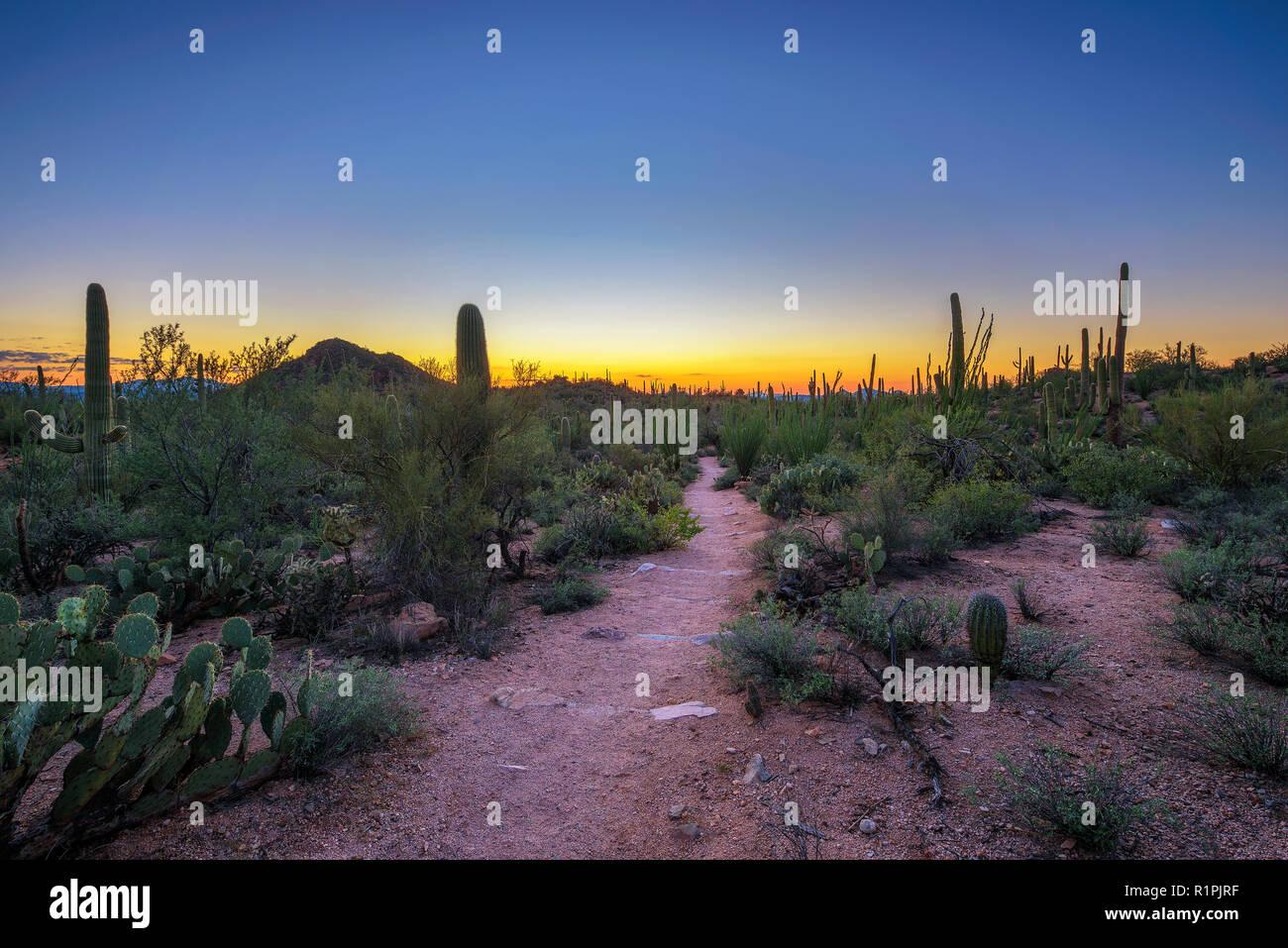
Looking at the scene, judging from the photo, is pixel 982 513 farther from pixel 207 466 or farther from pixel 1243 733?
pixel 207 466

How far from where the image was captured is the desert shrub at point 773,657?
4.23 meters

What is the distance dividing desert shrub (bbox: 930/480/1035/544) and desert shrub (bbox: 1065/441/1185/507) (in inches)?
102

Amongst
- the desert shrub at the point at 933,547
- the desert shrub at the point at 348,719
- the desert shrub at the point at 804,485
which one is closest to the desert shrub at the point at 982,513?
the desert shrub at the point at 933,547

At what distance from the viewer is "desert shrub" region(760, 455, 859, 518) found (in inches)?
400

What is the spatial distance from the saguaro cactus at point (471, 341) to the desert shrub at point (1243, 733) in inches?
296

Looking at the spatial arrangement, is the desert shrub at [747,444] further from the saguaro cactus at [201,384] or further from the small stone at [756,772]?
the small stone at [756,772]

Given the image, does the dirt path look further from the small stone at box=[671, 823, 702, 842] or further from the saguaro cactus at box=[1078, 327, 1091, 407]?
the saguaro cactus at box=[1078, 327, 1091, 407]

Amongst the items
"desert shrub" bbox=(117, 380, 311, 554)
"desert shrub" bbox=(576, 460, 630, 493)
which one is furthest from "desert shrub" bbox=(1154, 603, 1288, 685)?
"desert shrub" bbox=(576, 460, 630, 493)

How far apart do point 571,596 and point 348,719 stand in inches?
133

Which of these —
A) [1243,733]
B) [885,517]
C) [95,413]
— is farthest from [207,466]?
[1243,733]

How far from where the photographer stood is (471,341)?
8.62 metres

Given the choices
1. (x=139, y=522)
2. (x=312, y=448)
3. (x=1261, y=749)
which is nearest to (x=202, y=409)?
(x=139, y=522)

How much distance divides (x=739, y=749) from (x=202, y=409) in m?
6.55
